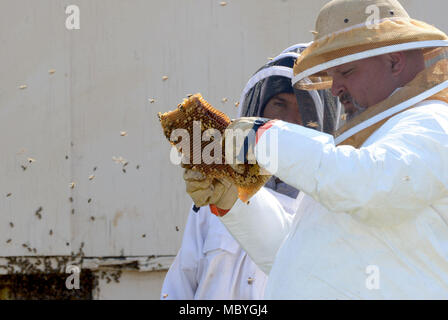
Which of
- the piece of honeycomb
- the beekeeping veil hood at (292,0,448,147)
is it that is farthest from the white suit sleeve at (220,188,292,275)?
the beekeeping veil hood at (292,0,448,147)

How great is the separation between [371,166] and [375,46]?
0.47m

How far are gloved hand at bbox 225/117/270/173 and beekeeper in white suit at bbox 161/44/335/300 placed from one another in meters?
0.72

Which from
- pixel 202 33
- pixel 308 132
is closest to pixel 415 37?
pixel 308 132

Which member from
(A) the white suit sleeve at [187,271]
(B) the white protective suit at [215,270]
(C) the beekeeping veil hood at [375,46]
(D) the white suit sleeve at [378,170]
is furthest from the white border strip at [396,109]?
(A) the white suit sleeve at [187,271]

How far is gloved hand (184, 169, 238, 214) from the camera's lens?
266cm

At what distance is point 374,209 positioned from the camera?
6.95ft

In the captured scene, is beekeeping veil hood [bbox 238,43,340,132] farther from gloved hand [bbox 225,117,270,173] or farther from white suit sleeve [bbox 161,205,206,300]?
gloved hand [bbox 225,117,270,173]

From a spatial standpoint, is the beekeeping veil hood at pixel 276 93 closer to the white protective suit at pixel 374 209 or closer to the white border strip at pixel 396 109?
the white border strip at pixel 396 109

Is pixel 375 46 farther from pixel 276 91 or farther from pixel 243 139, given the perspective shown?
pixel 276 91

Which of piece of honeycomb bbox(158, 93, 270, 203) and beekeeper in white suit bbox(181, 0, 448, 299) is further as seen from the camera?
piece of honeycomb bbox(158, 93, 270, 203)

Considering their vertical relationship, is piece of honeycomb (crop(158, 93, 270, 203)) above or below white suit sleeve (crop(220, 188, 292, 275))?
above

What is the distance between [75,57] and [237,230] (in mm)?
2765

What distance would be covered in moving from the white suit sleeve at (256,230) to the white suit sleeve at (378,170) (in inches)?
24.0

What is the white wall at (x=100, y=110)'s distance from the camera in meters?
→ 5.16
